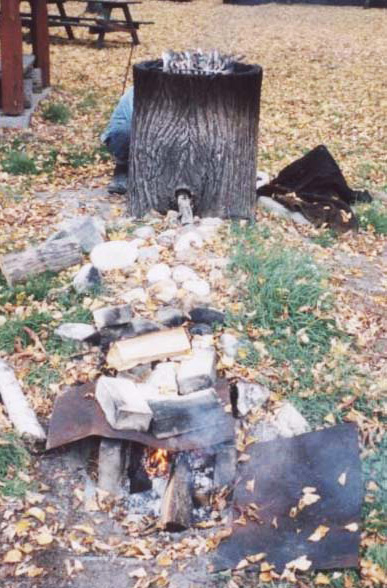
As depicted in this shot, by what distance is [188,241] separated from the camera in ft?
17.5

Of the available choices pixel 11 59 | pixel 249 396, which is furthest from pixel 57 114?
pixel 249 396

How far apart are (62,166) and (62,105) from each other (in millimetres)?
2624

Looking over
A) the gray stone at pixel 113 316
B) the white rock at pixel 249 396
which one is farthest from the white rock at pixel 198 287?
the white rock at pixel 249 396

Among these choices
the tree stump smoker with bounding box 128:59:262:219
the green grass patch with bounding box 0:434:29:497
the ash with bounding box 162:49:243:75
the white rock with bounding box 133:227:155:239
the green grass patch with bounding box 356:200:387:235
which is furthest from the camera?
the green grass patch with bounding box 356:200:387:235

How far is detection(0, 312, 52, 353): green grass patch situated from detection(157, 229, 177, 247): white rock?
1139mm

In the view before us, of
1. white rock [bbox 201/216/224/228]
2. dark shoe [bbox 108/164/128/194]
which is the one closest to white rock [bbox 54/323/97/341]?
white rock [bbox 201/216/224/228]

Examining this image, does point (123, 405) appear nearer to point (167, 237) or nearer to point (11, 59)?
point (167, 237)

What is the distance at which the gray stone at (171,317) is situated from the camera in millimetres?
4473

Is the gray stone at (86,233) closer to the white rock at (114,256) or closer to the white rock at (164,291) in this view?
the white rock at (114,256)

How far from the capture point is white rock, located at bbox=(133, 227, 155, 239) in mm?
5570

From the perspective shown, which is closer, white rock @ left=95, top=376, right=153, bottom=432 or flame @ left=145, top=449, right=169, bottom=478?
white rock @ left=95, top=376, right=153, bottom=432

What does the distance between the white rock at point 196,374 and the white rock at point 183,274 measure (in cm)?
81

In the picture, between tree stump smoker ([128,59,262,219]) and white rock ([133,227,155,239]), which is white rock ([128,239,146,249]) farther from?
tree stump smoker ([128,59,262,219])

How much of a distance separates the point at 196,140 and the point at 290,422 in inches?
104
